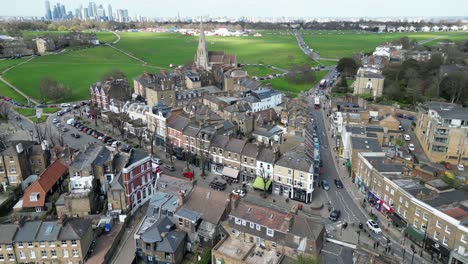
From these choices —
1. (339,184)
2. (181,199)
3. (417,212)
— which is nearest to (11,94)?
(181,199)

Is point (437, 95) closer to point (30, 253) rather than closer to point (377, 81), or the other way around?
point (377, 81)

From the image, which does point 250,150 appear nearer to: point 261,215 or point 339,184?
point 339,184

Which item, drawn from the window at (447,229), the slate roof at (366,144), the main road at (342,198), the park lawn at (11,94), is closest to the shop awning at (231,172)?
the main road at (342,198)

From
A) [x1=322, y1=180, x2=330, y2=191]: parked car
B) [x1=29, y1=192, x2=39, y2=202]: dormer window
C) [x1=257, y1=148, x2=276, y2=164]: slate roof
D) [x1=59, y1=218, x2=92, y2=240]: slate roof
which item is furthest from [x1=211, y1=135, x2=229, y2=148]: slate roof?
[x1=29, y1=192, x2=39, y2=202]: dormer window

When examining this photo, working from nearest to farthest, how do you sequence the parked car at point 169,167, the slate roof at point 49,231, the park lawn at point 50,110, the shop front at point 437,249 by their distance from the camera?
the slate roof at point 49,231, the shop front at point 437,249, the parked car at point 169,167, the park lawn at point 50,110

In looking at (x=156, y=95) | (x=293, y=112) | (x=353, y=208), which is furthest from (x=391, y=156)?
(x=156, y=95)

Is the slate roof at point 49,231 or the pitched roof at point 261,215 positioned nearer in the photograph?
the slate roof at point 49,231

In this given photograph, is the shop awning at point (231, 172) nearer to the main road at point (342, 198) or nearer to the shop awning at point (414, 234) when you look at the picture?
the main road at point (342, 198)

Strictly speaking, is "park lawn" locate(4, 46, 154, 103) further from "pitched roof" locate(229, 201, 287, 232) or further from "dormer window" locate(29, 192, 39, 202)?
"pitched roof" locate(229, 201, 287, 232)
